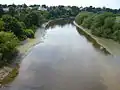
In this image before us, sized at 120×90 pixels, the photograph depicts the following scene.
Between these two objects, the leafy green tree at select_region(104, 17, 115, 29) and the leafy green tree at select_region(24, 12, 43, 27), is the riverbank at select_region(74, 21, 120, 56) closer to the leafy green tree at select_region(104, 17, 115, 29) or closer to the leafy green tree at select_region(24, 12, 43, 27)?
the leafy green tree at select_region(104, 17, 115, 29)

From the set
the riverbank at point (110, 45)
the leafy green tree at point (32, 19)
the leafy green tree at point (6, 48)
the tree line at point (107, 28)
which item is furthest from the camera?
the leafy green tree at point (32, 19)

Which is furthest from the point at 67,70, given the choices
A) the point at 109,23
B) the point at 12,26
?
the point at 109,23

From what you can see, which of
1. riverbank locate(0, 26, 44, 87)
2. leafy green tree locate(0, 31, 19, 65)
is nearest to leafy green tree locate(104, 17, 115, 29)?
riverbank locate(0, 26, 44, 87)

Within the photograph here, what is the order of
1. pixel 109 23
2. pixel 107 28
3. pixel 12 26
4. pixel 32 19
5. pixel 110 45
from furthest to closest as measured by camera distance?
pixel 32 19 → pixel 109 23 → pixel 107 28 → pixel 110 45 → pixel 12 26

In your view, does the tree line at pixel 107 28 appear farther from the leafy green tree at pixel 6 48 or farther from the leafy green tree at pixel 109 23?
the leafy green tree at pixel 6 48

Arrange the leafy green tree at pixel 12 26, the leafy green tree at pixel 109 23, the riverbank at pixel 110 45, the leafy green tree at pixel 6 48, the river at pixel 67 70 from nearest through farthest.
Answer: the river at pixel 67 70 → the leafy green tree at pixel 6 48 → the riverbank at pixel 110 45 → the leafy green tree at pixel 12 26 → the leafy green tree at pixel 109 23

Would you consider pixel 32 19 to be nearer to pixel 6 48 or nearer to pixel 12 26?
pixel 12 26

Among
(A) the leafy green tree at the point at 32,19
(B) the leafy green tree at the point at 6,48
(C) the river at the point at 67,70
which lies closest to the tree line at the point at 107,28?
(C) the river at the point at 67,70

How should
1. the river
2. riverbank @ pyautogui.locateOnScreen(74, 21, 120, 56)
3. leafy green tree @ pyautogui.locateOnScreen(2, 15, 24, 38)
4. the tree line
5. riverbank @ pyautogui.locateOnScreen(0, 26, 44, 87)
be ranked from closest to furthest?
the river → riverbank @ pyautogui.locateOnScreen(0, 26, 44, 87) → riverbank @ pyautogui.locateOnScreen(74, 21, 120, 56) → leafy green tree @ pyautogui.locateOnScreen(2, 15, 24, 38) → the tree line

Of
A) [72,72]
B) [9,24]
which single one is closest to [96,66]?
[72,72]
